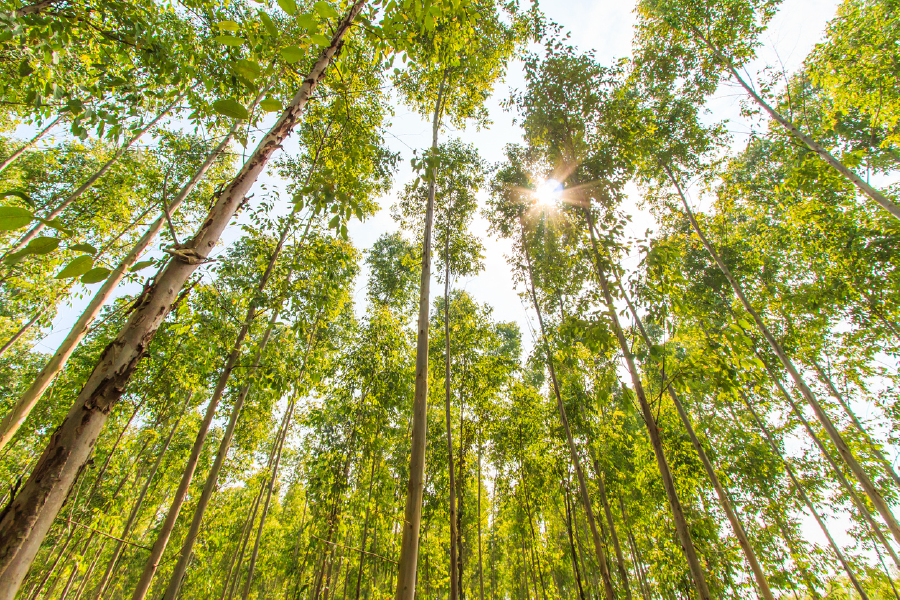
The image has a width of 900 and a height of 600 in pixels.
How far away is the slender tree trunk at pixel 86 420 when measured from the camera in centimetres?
83

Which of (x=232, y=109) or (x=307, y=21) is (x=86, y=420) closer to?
(x=232, y=109)

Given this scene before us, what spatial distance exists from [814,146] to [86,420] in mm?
9957

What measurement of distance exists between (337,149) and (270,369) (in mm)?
2501

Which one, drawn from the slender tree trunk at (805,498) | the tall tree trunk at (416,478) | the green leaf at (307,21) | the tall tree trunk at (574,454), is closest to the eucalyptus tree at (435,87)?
the tall tree trunk at (416,478)

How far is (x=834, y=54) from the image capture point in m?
Result: 6.27

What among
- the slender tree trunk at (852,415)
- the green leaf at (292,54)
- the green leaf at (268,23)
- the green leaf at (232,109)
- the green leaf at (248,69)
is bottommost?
the green leaf at (232,109)

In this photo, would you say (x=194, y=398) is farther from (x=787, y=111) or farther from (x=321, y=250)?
(x=787, y=111)

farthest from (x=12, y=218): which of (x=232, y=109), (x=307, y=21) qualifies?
(x=307, y=21)

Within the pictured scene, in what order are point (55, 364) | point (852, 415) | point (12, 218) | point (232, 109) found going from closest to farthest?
point (12, 218) < point (232, 109) < point (55, 364) < point (852, 415)

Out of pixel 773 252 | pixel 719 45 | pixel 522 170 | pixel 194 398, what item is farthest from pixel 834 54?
pixel 194 398

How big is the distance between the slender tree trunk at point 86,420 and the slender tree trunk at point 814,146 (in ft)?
30.1

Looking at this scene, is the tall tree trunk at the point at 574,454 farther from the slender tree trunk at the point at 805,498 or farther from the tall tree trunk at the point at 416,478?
the slender tree trunk at the point at 805,498

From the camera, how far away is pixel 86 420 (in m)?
0.99

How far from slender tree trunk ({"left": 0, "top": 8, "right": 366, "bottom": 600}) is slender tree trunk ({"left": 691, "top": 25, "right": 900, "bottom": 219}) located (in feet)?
30.1
